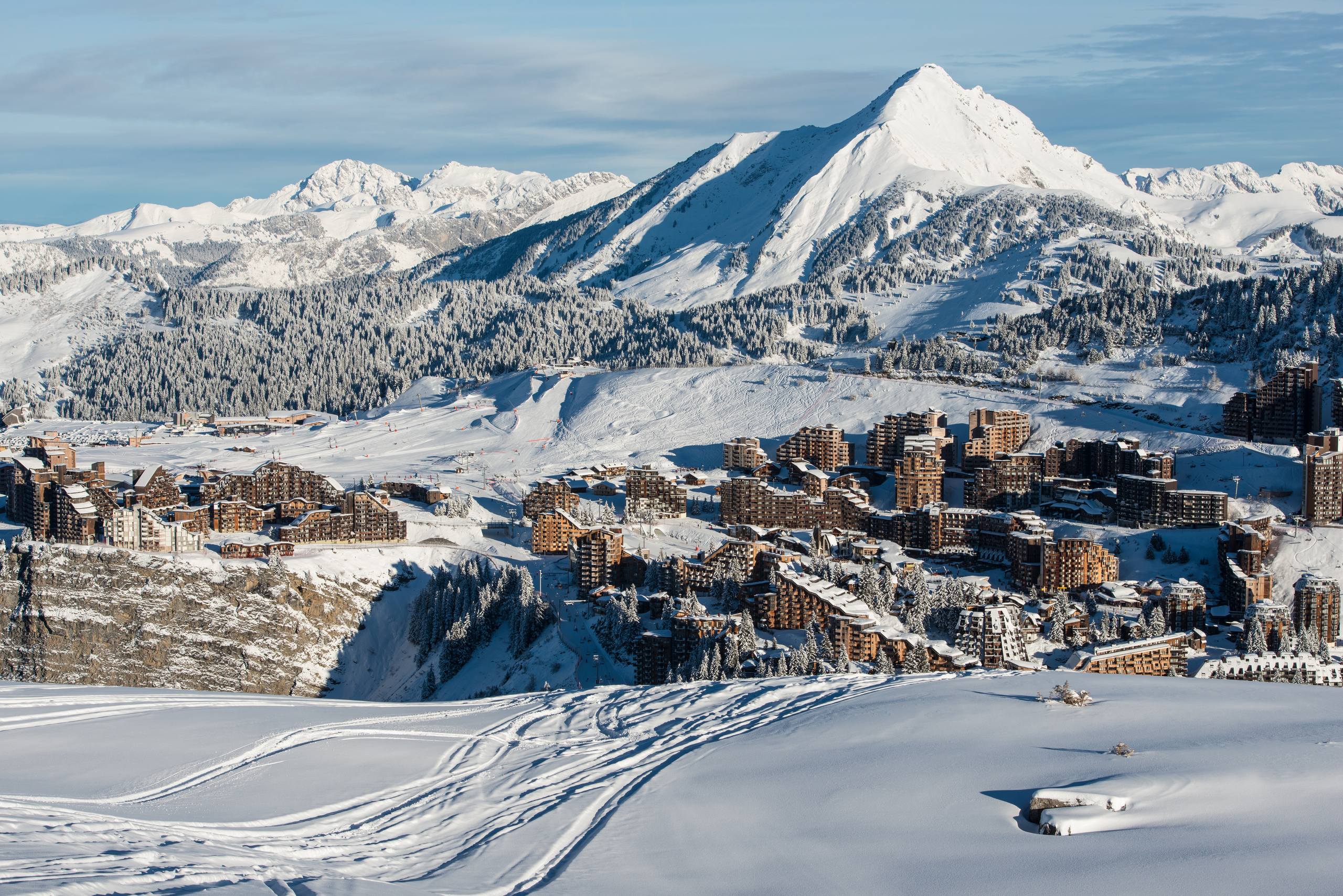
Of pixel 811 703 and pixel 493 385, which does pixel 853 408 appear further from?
pixel 811 703

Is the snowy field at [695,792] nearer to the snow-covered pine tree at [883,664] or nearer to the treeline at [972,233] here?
the snow-covered pine tree at [883,664]

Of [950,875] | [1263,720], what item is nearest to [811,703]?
[1263,720]

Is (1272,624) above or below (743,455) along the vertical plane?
below

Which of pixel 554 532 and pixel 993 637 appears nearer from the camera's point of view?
pixel 993 637

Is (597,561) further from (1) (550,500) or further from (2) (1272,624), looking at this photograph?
(2) (1272,624)

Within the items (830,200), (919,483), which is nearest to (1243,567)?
(919,483)

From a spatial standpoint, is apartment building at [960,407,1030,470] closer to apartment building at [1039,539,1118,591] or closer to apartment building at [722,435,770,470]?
apartment building at [722,435,770,470]
